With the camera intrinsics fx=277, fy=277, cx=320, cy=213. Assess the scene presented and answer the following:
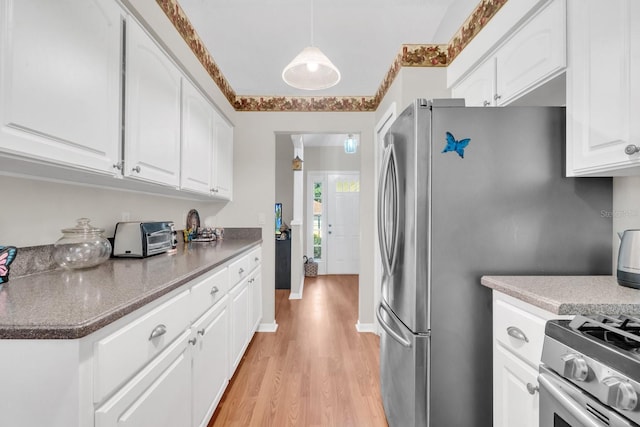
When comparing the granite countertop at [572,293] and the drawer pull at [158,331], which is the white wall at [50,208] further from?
the granite countertop at [572,293]

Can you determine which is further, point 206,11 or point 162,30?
point 206,11

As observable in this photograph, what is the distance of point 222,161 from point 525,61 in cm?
233

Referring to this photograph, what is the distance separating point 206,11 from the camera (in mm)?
2057

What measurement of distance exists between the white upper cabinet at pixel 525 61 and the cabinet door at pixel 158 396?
2.00 metres

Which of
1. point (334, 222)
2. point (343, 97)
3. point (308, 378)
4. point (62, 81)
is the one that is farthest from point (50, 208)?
point (334, 222)

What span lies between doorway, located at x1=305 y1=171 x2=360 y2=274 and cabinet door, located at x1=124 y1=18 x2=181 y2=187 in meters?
4.00

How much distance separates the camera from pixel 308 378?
2053 mm

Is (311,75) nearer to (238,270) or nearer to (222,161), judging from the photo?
(222,161)

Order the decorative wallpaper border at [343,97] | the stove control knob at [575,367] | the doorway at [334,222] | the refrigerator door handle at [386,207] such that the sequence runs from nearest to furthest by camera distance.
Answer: the stove control knob at [575,367] → the refrigerator door handle at [386,207] → the decorative wallpaper border at [343,97] → the doorway at [334,222]

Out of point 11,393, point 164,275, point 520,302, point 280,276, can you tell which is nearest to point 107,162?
point 164,275

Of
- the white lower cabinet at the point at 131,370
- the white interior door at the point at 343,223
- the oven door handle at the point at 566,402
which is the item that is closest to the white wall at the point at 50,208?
the white lower cabinet at the point at 131,370

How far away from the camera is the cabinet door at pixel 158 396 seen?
2.54 feet

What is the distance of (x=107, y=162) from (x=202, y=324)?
85cm

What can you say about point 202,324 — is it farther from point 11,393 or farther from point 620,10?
point 620,10
